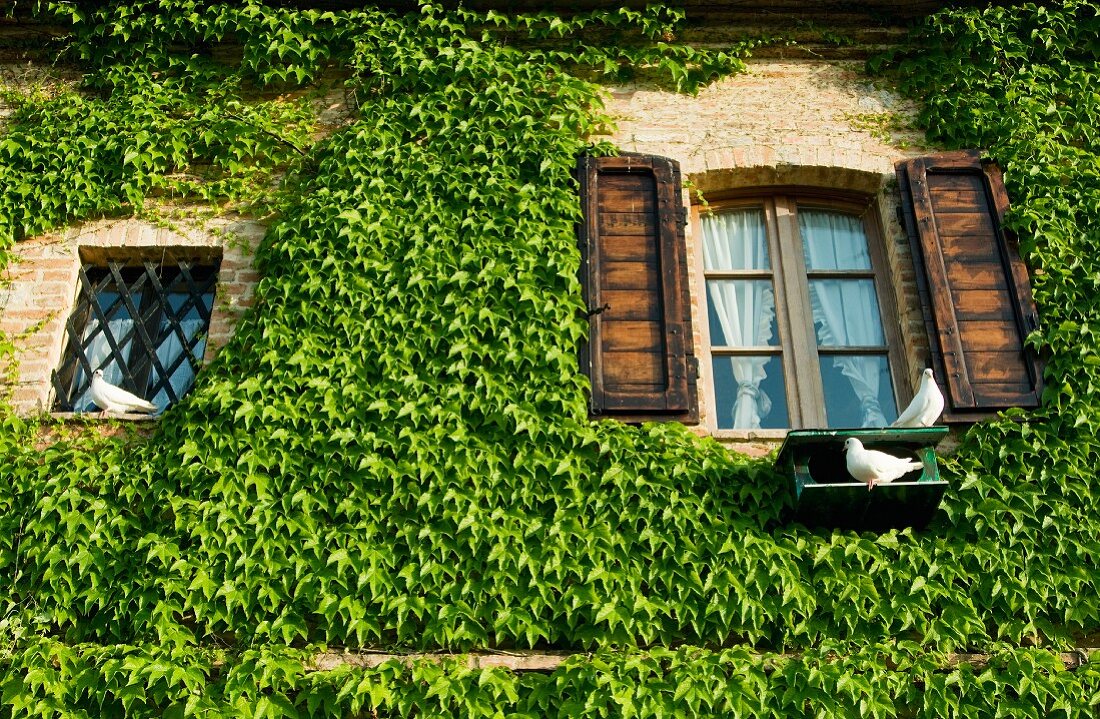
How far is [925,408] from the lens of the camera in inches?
227

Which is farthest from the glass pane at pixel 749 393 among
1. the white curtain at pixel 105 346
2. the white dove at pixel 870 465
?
the white curtain at pixel 105 346

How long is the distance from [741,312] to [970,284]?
1217mm

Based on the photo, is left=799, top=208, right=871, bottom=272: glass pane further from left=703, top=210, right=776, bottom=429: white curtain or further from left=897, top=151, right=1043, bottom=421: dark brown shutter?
left=897, top=151, right=1043, bottom=421: dark brown shutter

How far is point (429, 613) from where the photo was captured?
550 cm

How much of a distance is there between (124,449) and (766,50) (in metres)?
4.46

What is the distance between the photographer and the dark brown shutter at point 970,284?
6.25 meters

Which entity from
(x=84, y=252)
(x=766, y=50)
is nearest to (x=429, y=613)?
(x=84, y=252)

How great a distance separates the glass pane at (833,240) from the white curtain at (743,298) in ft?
0.83

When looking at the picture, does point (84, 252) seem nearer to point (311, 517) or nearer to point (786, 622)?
point (311, 517)

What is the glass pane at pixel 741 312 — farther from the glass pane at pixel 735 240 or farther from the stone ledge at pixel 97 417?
the stone ledge at pixel 97 417

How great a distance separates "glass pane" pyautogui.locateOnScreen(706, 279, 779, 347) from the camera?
22.5 ft

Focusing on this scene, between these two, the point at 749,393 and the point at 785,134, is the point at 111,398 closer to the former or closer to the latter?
the point at 749,393

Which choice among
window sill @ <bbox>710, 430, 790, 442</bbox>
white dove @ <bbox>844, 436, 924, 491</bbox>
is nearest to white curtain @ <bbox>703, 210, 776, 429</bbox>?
window sill @ <bbox>710, 430, 790, 442</bbox>

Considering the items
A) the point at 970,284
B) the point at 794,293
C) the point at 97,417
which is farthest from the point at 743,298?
the point at 97,417
